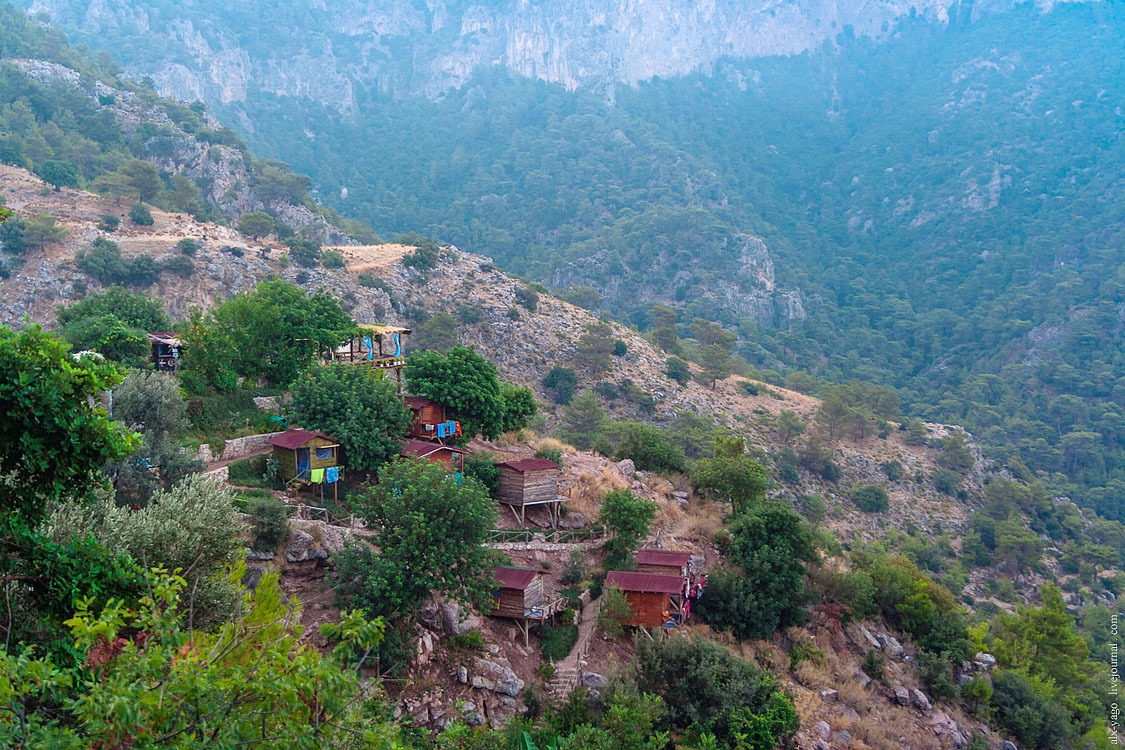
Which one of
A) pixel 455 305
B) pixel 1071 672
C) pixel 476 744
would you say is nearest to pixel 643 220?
pixel 455 305

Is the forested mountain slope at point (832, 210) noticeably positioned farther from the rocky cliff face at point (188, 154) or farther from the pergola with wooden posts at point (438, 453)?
the pergola with wooden posts at point (438, 453)

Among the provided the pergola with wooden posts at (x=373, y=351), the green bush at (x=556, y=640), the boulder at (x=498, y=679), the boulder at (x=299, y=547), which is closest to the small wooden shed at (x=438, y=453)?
the boulder at (x=299, y=547)

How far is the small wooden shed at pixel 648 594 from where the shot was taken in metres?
23.1

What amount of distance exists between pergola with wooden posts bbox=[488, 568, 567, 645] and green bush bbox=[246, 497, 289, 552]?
6.32 metres

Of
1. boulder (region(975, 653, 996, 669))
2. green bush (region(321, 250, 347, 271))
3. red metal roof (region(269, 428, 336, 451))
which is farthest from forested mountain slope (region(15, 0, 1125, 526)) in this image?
red metal roof (region(269, 428, 336, 451))

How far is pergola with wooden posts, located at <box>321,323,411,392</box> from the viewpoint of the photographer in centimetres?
3616

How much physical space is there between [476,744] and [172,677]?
1110 cm

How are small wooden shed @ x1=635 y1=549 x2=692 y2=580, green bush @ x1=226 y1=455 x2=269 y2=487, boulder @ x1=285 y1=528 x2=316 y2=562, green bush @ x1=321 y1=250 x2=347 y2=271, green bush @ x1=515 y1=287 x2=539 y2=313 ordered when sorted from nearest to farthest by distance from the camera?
1. boulder @ x1=285 y1=528 x2=316 y2=562
2. green bush @ x1=226 y1=455 x2=269 y2=487
3. small wooden shed @ x1=635 y1=549 x2=692 y2=580
4. green bush @ x1=321 y1=250 x2=347 y2=271
5. green bush @ x1=515 y1=287 x2=539 y2=313

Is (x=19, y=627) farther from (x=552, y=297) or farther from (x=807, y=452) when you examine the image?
(x=552, y=297)

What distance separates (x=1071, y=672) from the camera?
3130 centimetres

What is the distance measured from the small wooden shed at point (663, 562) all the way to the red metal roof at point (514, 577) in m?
4.66

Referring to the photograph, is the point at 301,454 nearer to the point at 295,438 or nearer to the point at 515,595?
the point at 295,438

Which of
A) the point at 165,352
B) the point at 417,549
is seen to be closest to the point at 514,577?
the point at 417,549

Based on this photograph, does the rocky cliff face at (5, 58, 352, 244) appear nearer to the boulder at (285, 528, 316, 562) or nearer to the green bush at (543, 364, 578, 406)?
the green bush at (543, 364, 578, 406)
